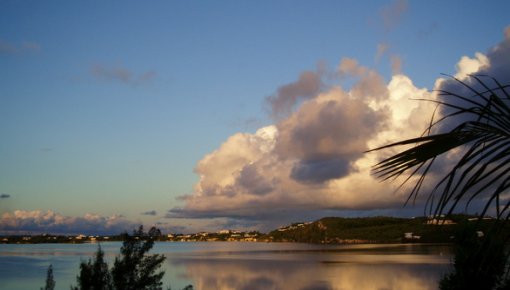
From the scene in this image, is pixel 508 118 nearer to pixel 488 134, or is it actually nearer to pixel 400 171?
pixel 488 134

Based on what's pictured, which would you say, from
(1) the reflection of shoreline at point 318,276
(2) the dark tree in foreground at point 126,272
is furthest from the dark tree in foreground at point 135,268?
(1) the reflection of shoreline at point 318,276

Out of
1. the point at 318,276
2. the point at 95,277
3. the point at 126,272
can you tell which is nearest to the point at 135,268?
the point at 126,272

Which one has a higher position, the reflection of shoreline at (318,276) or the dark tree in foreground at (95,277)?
the dark tree in foreground at (95,277)

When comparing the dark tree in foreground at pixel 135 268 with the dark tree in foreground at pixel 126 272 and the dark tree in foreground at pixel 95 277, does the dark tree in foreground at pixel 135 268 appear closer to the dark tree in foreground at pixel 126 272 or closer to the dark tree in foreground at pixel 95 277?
the dark tree in foreground at pixel 126 272

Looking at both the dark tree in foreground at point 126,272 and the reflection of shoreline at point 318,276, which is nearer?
the dark tree in foreground at point 126,272

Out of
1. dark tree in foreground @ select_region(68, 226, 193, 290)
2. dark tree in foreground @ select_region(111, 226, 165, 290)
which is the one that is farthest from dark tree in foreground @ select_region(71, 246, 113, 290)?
dark tree in foreground @ select_region(111, 226, 165, 290)

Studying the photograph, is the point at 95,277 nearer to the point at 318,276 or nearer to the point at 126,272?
the point at 126,272

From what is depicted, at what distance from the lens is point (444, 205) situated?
2721 mm

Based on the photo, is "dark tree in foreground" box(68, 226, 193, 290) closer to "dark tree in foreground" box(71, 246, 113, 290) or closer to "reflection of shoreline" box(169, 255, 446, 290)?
"dark tree in foreground" box(71, 246, 113, 290)

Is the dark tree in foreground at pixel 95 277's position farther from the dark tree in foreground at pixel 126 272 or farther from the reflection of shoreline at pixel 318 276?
the reflection of shoreline at pixel 318 276

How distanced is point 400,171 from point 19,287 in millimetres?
76124

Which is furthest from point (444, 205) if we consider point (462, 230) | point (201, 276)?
point (201, 276)

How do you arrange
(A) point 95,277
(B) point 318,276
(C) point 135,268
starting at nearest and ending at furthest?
(A) point 95,277
(C) point 135,268
(B) point 318,276

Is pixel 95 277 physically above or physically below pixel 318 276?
above
